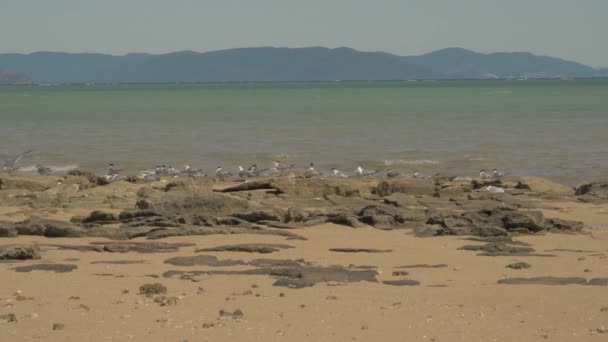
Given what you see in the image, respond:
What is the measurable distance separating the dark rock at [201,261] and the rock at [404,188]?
752cm

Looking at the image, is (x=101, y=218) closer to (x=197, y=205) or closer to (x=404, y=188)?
(x=197, y=205)

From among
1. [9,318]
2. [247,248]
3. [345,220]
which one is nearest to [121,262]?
[247,248]

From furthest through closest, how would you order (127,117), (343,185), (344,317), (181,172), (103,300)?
(127,117) < (181,172) < (343,185) < (103,300) < (344,317)

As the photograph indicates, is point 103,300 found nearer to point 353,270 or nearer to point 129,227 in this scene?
point 353,270

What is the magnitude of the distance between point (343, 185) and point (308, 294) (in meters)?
9.40

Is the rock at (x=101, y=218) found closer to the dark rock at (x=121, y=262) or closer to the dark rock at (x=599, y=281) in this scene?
the dark rock at (x=121, y=262)

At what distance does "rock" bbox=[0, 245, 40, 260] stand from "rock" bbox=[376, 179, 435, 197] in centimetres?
851

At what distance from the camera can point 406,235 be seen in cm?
1420

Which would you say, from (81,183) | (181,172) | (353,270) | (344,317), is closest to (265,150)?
(181,172)

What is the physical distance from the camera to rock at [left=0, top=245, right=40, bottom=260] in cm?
1171

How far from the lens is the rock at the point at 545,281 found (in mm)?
10430

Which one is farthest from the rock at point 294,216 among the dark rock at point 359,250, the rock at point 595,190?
the rock at point 595,190

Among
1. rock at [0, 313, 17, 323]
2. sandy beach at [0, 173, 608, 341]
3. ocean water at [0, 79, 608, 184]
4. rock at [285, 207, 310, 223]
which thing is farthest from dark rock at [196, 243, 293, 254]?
ocean water at [0, 79, 608, 184]

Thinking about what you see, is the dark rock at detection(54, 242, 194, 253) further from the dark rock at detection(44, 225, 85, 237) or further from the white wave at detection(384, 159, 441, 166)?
the white wave at detection(384, 159, 441, 166)
